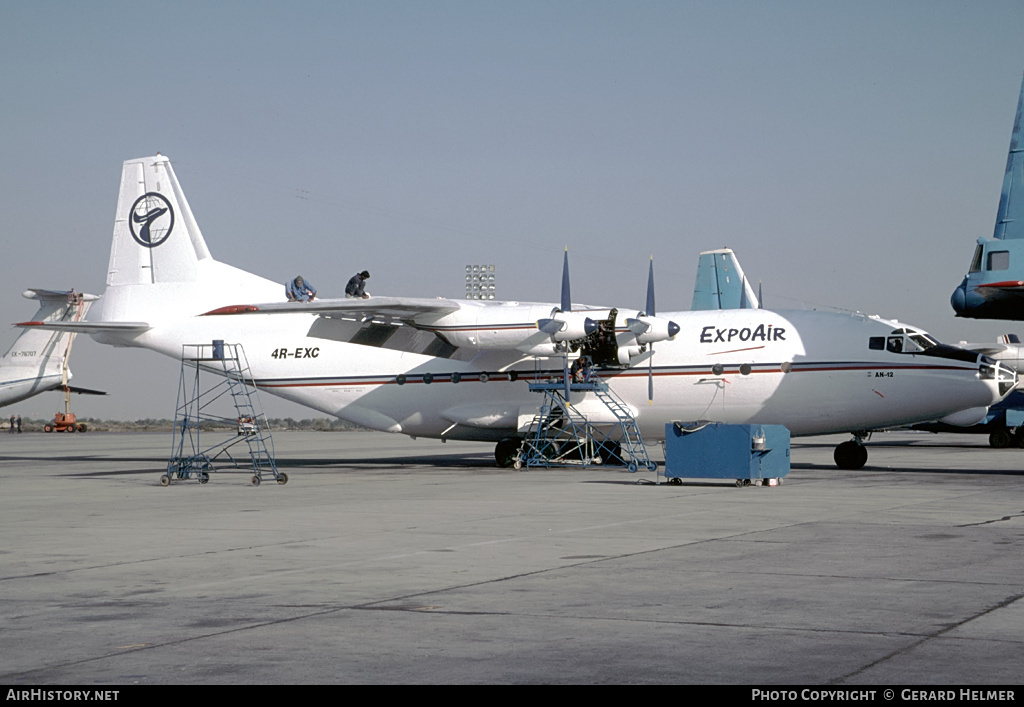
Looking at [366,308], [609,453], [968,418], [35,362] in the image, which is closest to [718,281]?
[968,418]

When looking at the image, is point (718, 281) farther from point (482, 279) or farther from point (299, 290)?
point (299, 290)

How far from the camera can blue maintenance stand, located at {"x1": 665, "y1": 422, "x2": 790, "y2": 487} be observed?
21.5 m

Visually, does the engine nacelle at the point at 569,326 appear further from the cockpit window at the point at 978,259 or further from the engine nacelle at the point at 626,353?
the cockpit window at the point at 978,259

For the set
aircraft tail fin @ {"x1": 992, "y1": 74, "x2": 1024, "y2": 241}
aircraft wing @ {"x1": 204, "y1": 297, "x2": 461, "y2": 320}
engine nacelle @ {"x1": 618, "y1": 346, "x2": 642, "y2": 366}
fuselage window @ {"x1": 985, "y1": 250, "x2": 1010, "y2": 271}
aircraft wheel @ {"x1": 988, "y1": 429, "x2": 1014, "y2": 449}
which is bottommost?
aircraft wheel @ {"x1": 988, "y1": 429, "x2": 1014, "y2": 449}

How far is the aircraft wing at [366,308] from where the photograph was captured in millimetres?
27062

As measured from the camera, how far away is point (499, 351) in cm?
2966

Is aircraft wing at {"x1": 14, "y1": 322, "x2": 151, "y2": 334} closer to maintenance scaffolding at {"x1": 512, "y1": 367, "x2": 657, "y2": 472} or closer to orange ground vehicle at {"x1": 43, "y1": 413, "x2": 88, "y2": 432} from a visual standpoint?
maintenance scaffolding at {"x1": 512, "y1": 367, "x2": 657, "y2": 472}

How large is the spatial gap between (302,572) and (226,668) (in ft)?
13.7

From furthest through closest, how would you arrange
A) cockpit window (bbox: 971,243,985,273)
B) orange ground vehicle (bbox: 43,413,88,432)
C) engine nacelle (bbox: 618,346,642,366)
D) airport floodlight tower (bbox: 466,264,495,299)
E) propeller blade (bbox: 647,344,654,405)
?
orange ground vehicle (bbox: 43,413,88,432)
airport floodlight tower (bbox: 466,264,495,299)
propeller blade (bbox: 647,344,654,405)
engine nacelle (bbox: 618,346,642,366)
cockpit window (bbox: 971,243,985,273)

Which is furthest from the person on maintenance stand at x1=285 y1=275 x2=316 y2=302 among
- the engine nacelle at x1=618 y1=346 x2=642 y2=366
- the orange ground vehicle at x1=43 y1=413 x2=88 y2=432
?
the orange ground vehicle at x1=43 y1=413 x2=88 y2=432

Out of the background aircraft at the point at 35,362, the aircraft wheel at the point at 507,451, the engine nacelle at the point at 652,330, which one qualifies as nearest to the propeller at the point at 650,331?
the engine nacelle at the point at 652,330

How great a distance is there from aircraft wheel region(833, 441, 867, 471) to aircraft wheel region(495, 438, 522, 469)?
328 inches

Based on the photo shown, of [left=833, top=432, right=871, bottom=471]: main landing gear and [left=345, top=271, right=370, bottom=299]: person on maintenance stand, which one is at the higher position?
[left=345, top=271, right=370, bottom=299]: person on maintenance stand

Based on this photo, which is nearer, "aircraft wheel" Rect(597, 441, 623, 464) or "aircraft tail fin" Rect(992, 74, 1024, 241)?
"aircraft tail fin" Rect(992, 74, 1024, 241)
